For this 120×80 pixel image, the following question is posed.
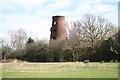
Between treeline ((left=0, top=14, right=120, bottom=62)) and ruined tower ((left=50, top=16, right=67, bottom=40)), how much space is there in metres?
4.95

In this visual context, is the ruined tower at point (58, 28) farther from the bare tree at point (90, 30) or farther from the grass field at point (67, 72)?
the grass field at point (67, 72)

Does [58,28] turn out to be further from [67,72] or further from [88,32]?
[67,72]

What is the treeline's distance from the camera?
42906 millimetres

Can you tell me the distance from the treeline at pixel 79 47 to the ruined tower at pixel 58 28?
495 centimetres

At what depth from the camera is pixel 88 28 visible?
2147 inches

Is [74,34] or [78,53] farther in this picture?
[74,34]

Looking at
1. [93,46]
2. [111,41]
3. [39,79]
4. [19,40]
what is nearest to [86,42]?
[93,46]

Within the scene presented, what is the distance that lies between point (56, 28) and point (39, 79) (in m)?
48.0

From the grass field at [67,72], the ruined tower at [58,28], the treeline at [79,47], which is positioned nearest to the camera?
the grass field at [67,72]

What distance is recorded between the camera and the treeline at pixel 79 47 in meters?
42.9

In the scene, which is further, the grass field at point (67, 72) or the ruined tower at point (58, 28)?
the ruined tower at point (58, 28)

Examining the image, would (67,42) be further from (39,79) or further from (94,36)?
(39,79)

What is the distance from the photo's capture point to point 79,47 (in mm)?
47781

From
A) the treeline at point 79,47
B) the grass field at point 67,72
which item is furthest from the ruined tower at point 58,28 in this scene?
the grass field at point 67,72
